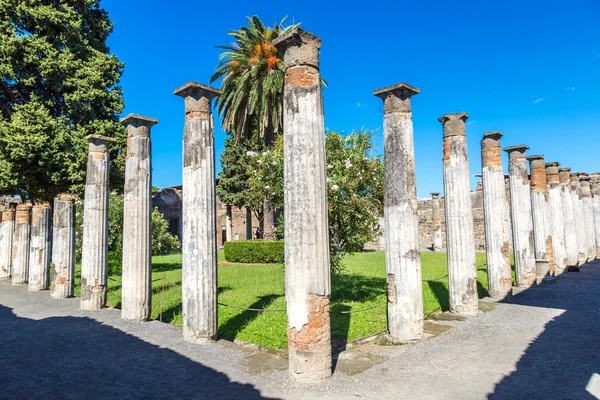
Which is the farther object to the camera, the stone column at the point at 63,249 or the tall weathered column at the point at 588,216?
the tall weathered column at the point at 588,216

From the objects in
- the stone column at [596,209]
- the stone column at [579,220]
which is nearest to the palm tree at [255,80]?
the stone column at [579,220]

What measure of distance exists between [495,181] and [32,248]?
45.9 feet

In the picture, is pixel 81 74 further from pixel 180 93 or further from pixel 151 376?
pixel 151 376

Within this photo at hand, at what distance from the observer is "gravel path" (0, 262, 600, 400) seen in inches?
179

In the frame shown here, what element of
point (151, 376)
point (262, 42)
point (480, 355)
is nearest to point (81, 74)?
point (262, 42)

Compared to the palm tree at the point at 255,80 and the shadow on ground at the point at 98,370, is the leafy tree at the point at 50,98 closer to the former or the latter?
the palm tree at the point at 255,80

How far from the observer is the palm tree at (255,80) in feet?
56.5

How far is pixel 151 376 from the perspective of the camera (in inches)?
202

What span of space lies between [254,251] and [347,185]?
42.4 feet

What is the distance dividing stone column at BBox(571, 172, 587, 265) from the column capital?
1569 cm

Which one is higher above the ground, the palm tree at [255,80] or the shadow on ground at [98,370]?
the palm tree at [255,80]

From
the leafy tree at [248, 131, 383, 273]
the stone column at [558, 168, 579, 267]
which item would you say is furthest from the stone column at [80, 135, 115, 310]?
the stone column at [558, 168, 579, 267]

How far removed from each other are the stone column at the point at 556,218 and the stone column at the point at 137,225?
1300 cm

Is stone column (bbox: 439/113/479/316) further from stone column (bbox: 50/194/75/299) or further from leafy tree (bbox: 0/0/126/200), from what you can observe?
leafy tree (bbox: 0/0/126/200)
